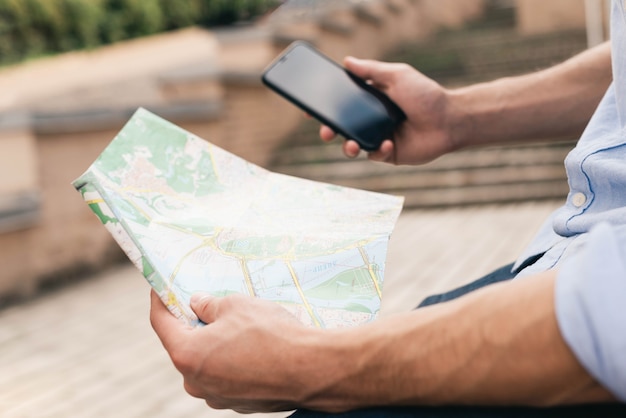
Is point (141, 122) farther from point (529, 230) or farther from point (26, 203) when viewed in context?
point (529, 230)

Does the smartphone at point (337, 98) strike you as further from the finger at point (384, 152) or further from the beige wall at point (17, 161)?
the beige wall at point (17, 161)

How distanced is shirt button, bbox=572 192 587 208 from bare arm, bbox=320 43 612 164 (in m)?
0.43

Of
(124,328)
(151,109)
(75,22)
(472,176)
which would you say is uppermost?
(75,22)

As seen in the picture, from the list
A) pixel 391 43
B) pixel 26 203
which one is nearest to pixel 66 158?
pixel 26 203

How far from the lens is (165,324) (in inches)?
31.3

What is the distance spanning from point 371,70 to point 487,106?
252mm

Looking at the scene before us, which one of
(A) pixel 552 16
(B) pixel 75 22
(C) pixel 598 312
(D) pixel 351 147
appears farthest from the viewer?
(A) pixel 552 16

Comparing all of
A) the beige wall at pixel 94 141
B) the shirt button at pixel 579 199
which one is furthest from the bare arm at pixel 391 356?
the beige wall at pixel 94 141

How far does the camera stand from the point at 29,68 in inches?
229

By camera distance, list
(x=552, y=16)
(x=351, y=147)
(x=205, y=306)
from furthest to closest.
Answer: (x=552, y=16)
(x=351, y=147)
(x=205, y=306)

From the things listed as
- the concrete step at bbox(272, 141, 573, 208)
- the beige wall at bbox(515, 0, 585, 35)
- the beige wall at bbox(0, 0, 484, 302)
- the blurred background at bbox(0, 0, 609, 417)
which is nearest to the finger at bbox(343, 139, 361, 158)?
the blurred background at bbox(0, 0, 609, 417)

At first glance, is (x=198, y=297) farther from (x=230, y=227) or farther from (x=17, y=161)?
(x=17, y=161)

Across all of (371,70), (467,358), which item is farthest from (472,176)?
(467,358)

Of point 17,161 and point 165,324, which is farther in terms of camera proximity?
point 17,161
